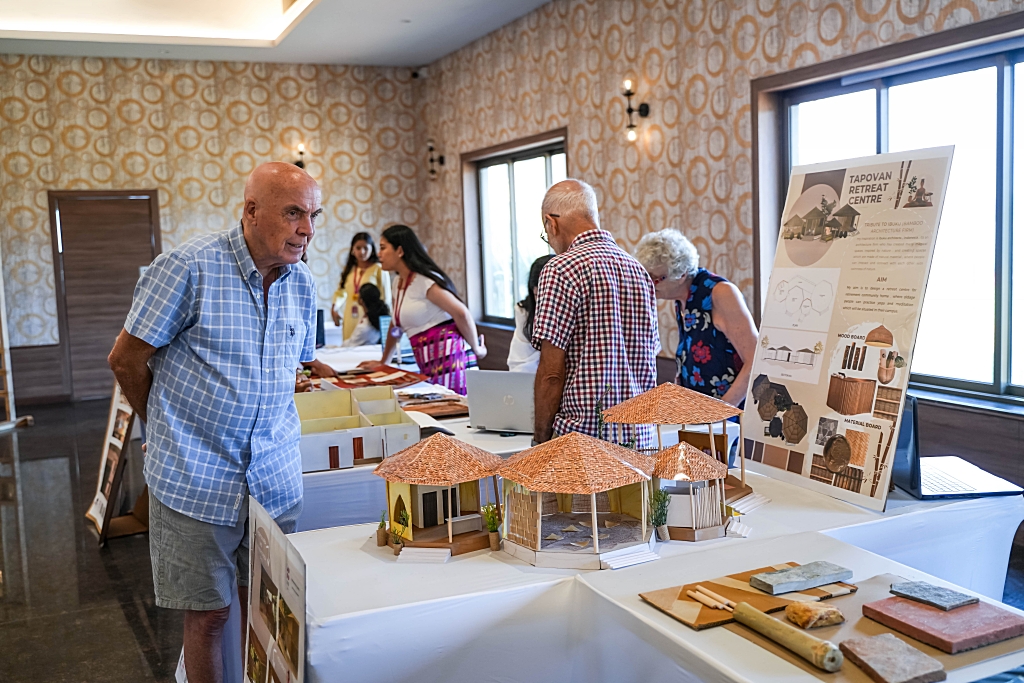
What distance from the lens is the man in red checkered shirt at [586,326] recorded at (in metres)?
2.64

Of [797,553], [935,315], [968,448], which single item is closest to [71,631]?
[797,553]

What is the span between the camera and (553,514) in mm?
2203

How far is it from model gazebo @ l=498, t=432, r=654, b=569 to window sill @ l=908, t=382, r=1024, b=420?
2.86 metres

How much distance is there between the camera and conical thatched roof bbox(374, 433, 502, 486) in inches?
78.7

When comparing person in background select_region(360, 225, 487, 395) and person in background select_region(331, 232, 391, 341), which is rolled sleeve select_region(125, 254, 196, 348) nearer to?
person in background select_region(360, 225, 487, 395)

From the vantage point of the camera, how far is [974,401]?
14.9ft

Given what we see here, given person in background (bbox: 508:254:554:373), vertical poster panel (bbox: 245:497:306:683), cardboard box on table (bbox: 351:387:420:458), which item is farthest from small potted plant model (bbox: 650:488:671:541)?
person in background (bbox: 508:254:554:373)

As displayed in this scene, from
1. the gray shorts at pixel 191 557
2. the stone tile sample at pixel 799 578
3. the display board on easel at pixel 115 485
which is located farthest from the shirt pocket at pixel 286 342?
the display board on easel at pixel 115 485

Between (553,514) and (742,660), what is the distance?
74cm

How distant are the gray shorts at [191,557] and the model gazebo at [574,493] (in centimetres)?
77

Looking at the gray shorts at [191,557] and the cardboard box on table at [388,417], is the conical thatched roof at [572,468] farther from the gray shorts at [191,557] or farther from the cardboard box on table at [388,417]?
the cardboard box on table at [388,417]

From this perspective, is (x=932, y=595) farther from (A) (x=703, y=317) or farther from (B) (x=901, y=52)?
(B) (x=901, y=52)

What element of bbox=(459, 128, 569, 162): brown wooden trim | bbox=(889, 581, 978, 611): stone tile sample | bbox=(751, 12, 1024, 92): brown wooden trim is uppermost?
bbox=(459, 128, 569, 162): brown wooden trim

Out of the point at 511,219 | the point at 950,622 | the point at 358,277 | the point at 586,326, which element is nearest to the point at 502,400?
the point at 586,326
